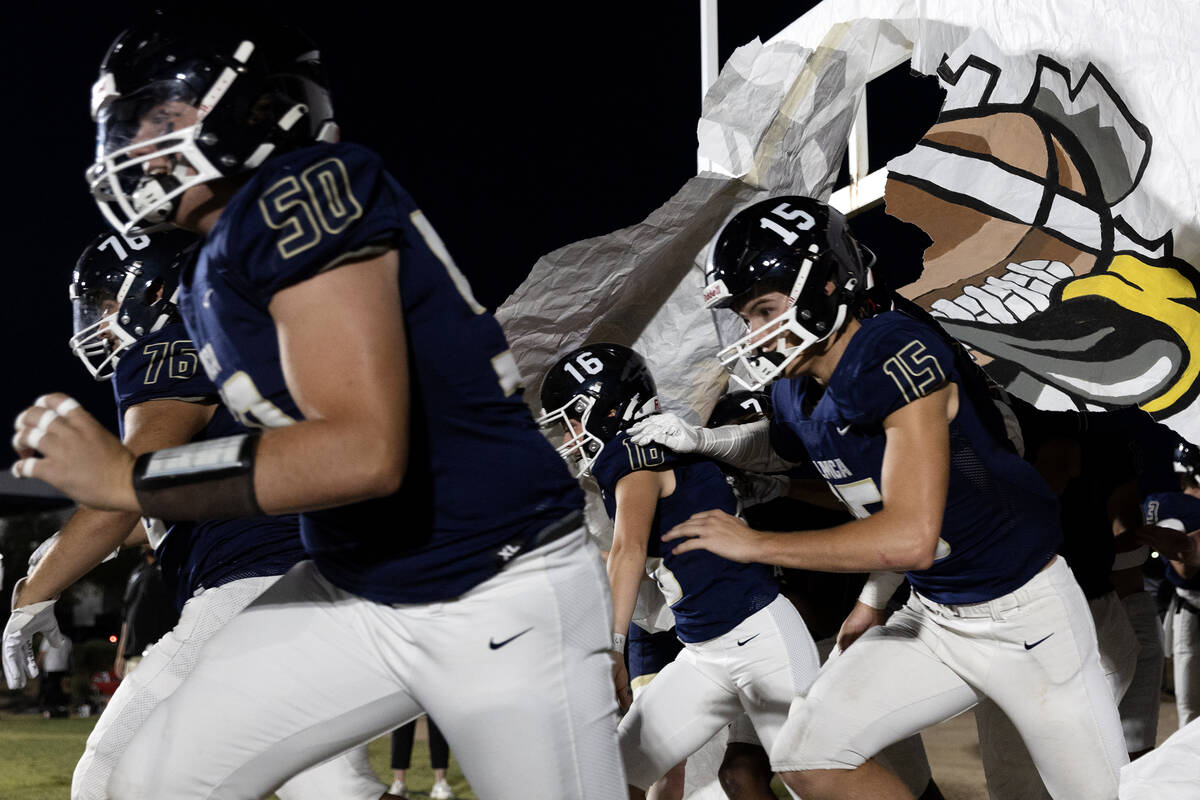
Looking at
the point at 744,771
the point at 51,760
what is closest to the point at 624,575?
the point at 744,771

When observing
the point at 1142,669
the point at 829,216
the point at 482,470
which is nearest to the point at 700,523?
the point at 829,216

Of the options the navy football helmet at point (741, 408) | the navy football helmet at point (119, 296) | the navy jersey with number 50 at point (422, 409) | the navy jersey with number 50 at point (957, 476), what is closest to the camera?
the navy jersey with number 50 at point (422, 409)

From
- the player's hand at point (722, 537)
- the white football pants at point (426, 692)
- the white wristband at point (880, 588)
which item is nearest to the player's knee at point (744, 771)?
the white wristband at point (880, 588)

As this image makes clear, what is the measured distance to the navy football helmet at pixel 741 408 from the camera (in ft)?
14.4

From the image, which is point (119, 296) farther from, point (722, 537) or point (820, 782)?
point (820, 782)

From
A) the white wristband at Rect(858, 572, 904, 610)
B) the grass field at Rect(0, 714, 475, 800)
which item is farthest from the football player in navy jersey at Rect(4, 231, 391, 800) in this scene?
the grass field at Rect(0, 714, 475, 800)

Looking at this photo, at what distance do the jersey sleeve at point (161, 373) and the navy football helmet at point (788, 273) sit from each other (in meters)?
1.37

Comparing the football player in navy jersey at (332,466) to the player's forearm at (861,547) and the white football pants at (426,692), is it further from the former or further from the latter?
the player's forearm at (861,547)

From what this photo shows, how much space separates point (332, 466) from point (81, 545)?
1842 mm

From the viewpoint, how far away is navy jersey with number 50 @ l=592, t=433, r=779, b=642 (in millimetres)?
3428

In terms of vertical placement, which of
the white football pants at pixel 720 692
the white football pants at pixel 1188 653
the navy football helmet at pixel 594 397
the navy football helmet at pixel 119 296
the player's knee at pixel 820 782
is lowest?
the white football pants at pixel 1188 653

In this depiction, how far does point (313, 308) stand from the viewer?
4.91 ft

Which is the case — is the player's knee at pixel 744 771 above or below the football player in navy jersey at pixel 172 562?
below

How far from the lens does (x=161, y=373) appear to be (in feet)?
9.21
